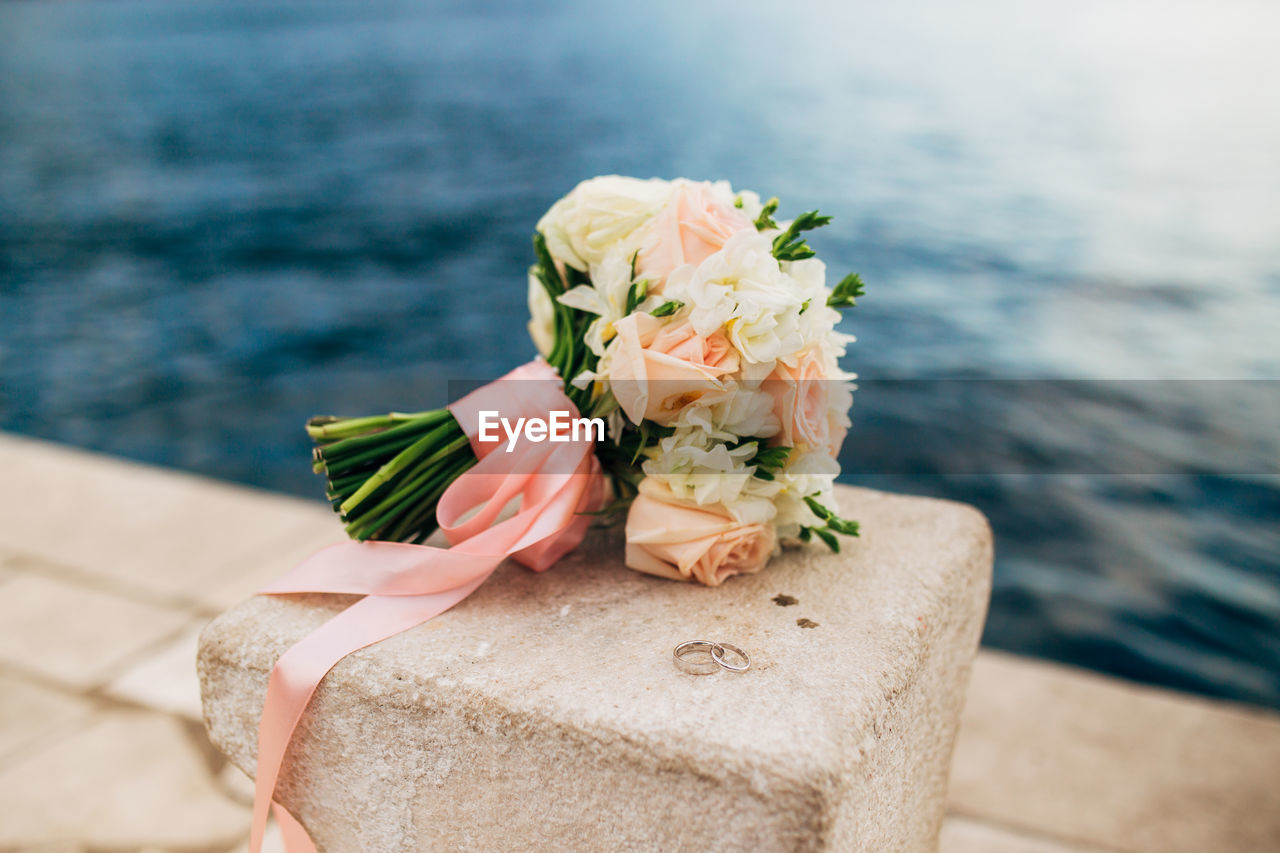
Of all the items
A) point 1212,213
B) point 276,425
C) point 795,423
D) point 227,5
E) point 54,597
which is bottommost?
point 276,425

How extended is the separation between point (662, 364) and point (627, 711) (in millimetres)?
346

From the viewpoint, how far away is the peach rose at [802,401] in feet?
3.09

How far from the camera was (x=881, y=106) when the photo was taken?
43.3 ft

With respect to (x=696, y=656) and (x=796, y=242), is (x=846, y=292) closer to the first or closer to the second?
(x=796, y=242)

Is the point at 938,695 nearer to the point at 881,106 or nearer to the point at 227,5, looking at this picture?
the point at 881,106

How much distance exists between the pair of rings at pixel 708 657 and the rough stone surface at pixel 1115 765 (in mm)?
1173

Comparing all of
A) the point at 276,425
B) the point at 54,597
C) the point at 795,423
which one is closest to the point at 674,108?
the point at 276,425

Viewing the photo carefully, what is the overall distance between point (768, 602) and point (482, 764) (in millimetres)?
359

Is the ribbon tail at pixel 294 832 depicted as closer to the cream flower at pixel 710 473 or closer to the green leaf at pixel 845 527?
the cream flower at pixel 710 473

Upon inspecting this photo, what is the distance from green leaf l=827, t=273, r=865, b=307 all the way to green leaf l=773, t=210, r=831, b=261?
0.26 feet

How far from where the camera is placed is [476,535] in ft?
Result: 3.42

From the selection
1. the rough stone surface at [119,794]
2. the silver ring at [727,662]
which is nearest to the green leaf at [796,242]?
the silver ring at [727,662]

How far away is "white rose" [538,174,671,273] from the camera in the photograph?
1.00 metres

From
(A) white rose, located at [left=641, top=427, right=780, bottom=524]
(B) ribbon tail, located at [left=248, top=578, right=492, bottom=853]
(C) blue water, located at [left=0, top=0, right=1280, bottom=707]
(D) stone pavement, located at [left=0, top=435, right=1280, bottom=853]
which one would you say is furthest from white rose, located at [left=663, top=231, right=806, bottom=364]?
(C) blue water, located at [left=0, top=0, right=1280, bottom=707]
